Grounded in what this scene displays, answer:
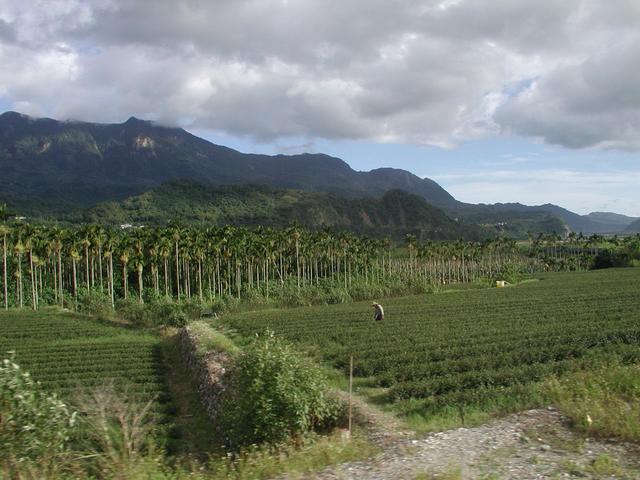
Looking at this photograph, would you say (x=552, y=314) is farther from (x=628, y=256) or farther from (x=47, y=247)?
(x=628, y=256)

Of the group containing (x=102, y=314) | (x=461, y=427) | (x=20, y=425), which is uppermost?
(x=20, y=425)

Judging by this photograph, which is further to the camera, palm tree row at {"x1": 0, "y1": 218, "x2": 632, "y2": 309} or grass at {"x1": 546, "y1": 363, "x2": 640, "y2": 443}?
palm tree row at {"x1": 0, "y1": 218, "x2": 632, "y2": 309}

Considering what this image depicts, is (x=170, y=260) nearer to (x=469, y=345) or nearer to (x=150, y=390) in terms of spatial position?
(x=150, y=390)

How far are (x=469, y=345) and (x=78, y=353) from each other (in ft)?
102

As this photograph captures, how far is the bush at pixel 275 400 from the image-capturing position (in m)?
17.0

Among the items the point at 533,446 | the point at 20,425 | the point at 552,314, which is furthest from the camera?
the point at 552,314

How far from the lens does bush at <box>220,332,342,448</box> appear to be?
55.9ft

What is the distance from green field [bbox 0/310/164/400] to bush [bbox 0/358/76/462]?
779 cm

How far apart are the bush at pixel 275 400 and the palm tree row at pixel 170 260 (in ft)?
221

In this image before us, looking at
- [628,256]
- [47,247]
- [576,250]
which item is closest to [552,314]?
[47,247]

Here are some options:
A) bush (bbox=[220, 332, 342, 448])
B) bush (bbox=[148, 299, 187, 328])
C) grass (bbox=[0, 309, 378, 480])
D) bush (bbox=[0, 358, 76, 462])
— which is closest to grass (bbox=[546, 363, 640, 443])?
grass (bbox=[0, 309, 378, 480])

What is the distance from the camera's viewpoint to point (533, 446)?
12.5 meters

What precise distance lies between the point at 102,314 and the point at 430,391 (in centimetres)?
6636

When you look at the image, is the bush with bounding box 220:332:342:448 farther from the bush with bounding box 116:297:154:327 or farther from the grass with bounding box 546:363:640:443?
the bush with bounding box 116:297:154:327
